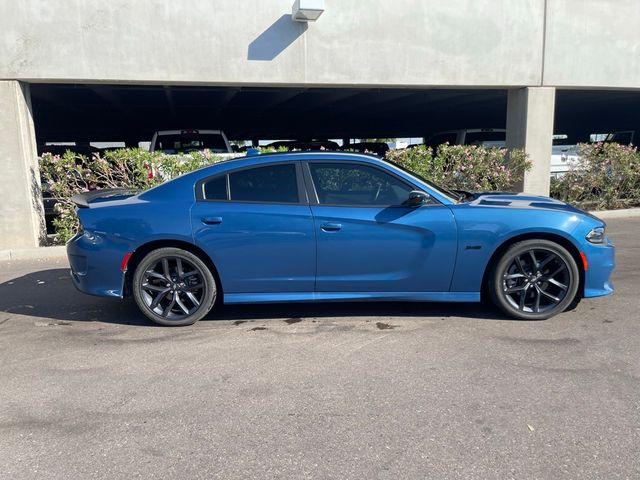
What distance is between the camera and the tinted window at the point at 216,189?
4.75m

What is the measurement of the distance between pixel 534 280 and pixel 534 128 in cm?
619

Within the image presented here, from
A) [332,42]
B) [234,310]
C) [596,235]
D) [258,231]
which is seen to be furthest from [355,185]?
[332,42]

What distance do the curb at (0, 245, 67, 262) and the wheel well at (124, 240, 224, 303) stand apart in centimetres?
397

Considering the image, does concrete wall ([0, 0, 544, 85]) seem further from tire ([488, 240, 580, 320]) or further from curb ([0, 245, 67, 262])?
tire ([488, 240, 580, 320])

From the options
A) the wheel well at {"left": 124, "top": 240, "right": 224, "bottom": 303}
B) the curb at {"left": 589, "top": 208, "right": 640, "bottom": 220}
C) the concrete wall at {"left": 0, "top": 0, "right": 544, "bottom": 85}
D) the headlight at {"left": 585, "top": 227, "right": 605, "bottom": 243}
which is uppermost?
the concrete wall at {"left": 0, "top": 0, "right": 544, "bottom": 85}

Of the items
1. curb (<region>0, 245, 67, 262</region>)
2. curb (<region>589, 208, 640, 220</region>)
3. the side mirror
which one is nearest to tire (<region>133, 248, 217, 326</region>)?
the side mirror

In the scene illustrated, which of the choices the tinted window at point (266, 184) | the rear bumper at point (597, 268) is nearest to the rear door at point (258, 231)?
the tinted window at point (266, 184)

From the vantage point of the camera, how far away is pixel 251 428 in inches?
121

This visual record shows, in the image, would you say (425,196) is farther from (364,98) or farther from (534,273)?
(364,98)

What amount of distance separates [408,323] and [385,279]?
46 centimetres

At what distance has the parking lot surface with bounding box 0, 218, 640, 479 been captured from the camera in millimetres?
2746

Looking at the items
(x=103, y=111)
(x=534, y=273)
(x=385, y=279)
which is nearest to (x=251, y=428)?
(x=385, y=279)

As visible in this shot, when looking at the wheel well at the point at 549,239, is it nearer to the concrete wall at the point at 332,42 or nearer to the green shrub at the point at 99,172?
the concrete wall at the point at 332,42

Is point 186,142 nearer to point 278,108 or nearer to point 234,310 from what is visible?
point 234,310
